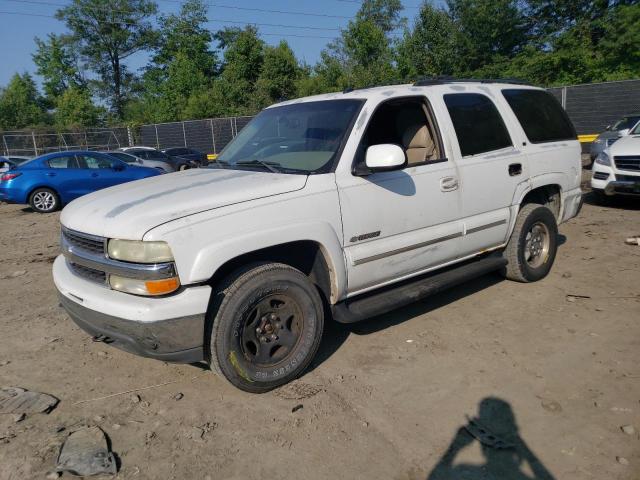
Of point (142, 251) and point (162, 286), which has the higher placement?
point (142, 251)

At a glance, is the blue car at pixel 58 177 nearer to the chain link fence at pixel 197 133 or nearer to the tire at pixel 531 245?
the tire at pixel 531 245

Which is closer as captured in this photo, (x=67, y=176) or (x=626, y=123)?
(x=67, y=176)

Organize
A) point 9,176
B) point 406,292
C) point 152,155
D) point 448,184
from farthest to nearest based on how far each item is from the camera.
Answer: point 152,155 < point 9,176 < point 448,184 < point 406,292

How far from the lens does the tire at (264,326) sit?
315 centimetres

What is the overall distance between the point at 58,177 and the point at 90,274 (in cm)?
1040

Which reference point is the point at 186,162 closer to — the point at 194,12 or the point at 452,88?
the point at 452,88

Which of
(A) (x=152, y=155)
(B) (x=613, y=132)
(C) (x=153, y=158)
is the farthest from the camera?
(A) (x=152, y=155)

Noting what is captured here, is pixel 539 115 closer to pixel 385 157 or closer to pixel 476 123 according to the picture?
pixel 476 123

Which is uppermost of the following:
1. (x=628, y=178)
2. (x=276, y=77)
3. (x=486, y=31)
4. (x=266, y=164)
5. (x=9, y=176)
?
(x=486, y=31)

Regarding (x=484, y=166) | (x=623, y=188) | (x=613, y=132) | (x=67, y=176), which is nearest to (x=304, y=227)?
(x=484, y=166)

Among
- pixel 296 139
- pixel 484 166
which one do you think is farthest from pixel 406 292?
pixel 296 139

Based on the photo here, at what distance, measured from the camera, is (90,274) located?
336 cm

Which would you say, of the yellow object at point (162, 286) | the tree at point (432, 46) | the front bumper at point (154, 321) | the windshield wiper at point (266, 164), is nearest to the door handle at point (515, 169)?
the windshield wiper at point (266, 164)

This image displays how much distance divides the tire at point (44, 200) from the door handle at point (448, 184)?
11128 mm
